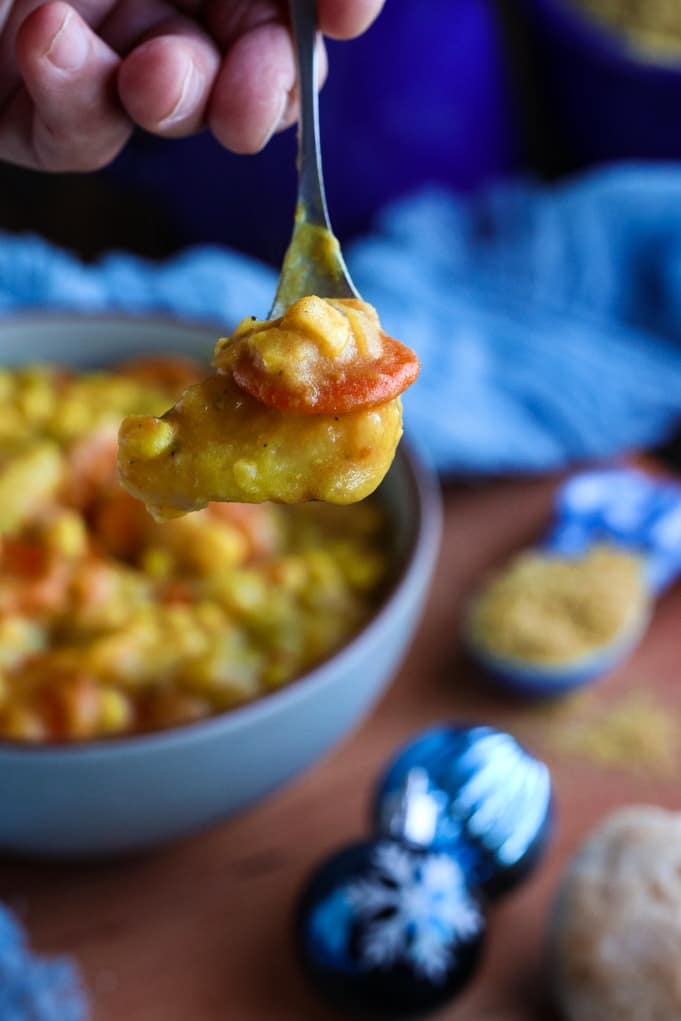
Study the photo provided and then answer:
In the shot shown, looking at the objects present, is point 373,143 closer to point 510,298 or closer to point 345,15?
point 510,298

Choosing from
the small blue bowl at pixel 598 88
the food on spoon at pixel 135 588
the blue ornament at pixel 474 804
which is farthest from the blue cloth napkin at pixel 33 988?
the small blue bowl at pixel 598 88

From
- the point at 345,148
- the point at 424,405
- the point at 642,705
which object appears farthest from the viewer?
the point at 345,148

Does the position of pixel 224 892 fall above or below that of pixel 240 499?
below

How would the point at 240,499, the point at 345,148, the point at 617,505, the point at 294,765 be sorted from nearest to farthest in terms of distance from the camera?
the point at 240,499, the point at 294,765, the point at 617,505, the point at 345,148

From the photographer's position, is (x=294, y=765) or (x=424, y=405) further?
(x=424, y=405)

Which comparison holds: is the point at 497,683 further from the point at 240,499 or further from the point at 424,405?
the point at 240,499

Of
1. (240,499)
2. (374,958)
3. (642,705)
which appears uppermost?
(240,499)

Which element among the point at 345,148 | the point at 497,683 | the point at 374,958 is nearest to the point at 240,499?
the point at 374,958
